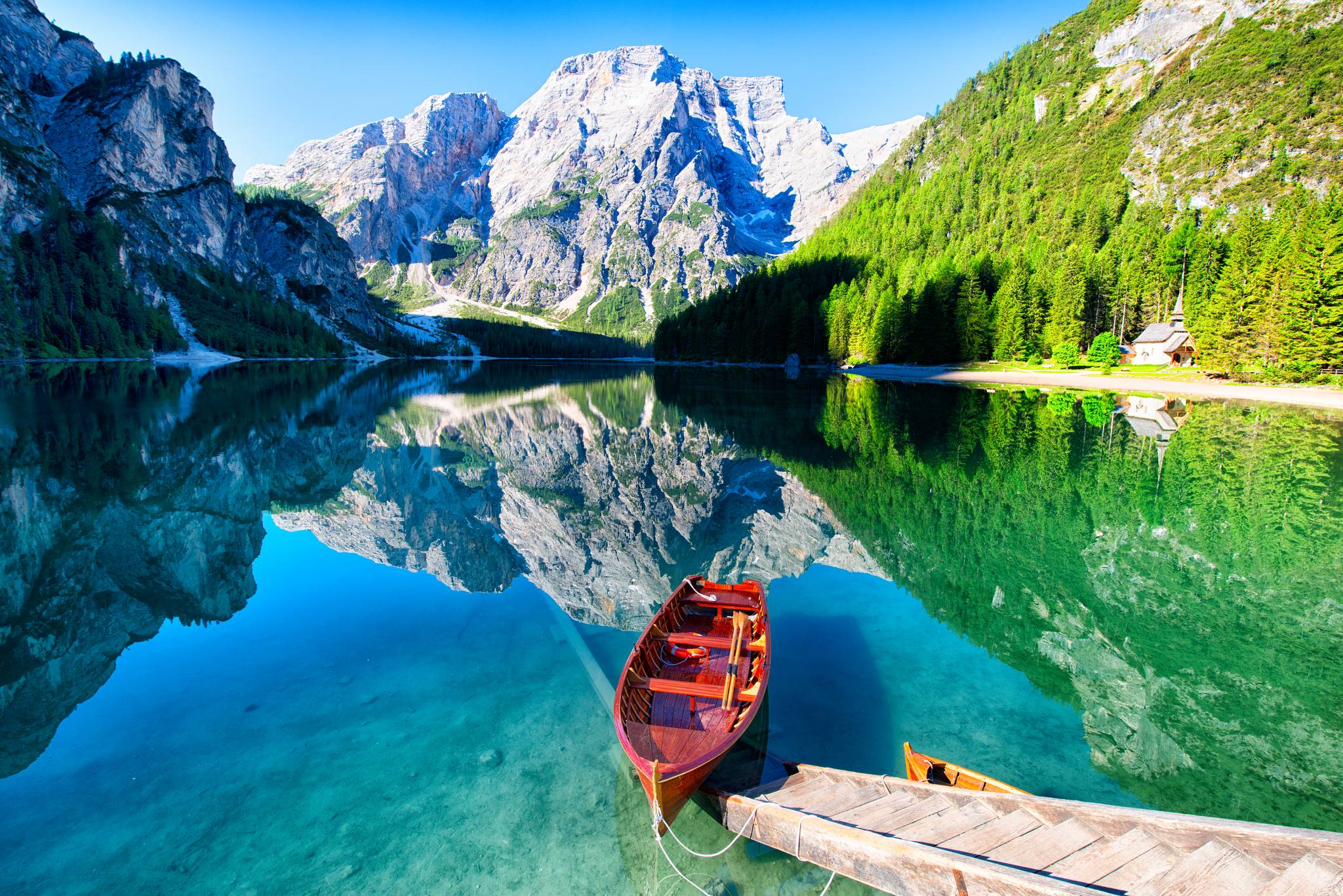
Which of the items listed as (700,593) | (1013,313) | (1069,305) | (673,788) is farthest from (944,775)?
(1069,305)

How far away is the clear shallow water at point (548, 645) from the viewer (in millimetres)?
7547

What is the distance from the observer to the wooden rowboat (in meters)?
7.11

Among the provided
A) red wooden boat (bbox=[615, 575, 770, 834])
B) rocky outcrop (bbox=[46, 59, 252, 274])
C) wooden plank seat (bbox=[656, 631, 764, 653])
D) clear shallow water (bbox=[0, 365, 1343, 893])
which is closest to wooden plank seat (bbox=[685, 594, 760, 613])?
red wooden boat (bbox=[615, 575, 770, 834])

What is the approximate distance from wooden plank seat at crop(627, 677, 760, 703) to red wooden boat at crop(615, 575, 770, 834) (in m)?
0.01

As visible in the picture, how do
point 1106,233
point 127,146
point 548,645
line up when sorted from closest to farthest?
point 548,645 < point 1106,233 < point 127,146

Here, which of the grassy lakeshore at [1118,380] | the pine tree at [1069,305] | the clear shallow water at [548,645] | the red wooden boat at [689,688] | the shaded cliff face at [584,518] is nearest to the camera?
the red wooden boat at [689,688]

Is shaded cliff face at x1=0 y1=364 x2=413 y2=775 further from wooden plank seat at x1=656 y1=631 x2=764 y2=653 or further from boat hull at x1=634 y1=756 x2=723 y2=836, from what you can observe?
wooden plank seat at x1=656 y1=631 x2=764 y2=653

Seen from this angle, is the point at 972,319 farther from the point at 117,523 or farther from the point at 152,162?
the point at 152,162

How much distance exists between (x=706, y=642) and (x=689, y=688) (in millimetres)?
1673

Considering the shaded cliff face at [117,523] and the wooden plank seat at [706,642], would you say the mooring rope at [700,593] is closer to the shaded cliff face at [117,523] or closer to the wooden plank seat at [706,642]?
the wooden plank seat at [706,642]

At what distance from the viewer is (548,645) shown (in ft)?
41.3

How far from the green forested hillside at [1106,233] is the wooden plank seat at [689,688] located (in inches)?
2785

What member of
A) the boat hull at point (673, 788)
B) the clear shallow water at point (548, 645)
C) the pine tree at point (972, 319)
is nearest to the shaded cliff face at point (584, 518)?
the clear shallow water at point (548, 645)

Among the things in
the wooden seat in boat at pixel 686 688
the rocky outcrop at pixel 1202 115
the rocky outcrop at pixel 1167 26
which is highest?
the rocky outcrop at pixel 1167 26
